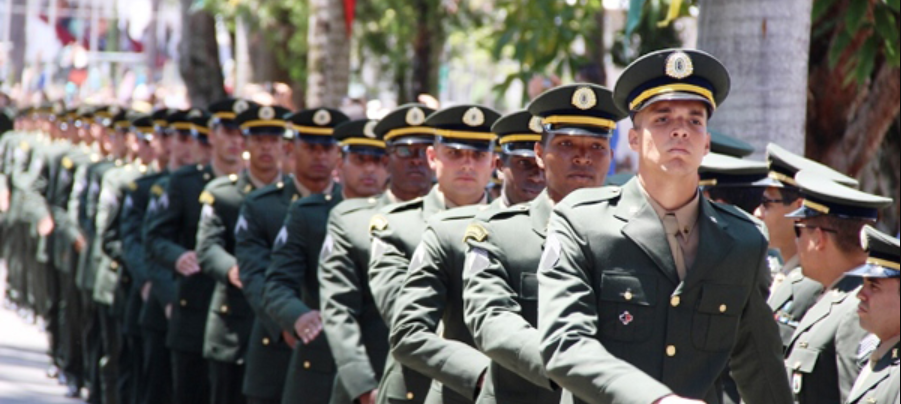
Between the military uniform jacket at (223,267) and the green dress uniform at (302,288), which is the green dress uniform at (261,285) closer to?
the green dress uniform at (302,288)

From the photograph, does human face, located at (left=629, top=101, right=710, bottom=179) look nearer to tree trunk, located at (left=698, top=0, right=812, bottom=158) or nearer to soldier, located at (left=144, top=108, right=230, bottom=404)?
tree trunk, located at (left=698, top=0, right=812, bottom=158)

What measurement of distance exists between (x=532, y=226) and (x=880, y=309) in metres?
1.28

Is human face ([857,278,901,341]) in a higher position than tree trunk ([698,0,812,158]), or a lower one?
lower

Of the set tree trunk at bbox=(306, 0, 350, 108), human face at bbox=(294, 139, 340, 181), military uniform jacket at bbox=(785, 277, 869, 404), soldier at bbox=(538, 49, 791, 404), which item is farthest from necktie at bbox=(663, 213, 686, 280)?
tree trunk at bbox=(306, 0, 350, 108)

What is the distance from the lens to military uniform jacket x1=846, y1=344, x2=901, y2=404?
523 cm

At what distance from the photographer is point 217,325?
29.7 feet

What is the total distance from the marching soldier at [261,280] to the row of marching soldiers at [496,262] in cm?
1

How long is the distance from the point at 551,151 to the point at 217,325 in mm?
4337

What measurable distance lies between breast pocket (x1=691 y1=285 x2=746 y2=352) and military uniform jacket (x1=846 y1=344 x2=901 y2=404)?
4.12 ft

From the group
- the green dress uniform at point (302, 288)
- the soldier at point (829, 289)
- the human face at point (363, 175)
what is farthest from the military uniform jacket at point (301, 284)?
the soldier at point (829, 289)

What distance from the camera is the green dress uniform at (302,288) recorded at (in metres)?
7.30

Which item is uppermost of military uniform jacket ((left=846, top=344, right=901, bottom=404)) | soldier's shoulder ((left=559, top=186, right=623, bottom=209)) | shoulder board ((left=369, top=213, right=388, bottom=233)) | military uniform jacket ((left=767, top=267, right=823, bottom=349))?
soldier's shoulder ((left=559, top=186, right=623, bottom=209))

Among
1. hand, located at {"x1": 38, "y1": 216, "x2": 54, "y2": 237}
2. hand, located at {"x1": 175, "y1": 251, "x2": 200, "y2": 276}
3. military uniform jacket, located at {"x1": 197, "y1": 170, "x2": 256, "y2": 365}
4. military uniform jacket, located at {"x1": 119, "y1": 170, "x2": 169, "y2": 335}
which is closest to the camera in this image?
military uniform jacket, located at {"x1": 197, "y1": 170, "x2": 256, "y2": 365}

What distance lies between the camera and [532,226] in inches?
201
